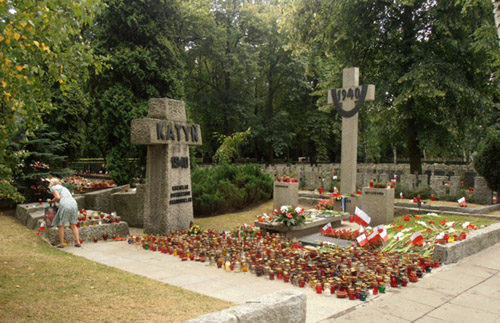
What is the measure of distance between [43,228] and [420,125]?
16676 mm

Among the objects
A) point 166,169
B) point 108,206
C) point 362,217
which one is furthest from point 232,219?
point 362,217

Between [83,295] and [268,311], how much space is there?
2634 mm

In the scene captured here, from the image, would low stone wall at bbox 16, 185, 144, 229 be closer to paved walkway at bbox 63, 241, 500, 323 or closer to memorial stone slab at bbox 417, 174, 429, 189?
paved walkway at bbox 63, 241, 500, 323

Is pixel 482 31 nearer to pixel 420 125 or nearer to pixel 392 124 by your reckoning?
pixel 420 125

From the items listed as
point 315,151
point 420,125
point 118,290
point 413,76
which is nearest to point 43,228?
point 118,290

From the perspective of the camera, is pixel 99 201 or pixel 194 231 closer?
pixel 194 231

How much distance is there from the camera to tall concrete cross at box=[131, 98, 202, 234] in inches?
363

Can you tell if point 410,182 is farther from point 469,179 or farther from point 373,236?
point 373,236

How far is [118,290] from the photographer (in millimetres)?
4938

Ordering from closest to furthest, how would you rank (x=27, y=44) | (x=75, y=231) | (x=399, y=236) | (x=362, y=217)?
1. (x=27, y=44)
2. (x=399, y=236)
3. (x=362, y=217)
4. (x=75, y=231)

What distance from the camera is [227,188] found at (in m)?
13.0

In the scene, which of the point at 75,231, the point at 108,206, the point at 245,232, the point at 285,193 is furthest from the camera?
the point at 108,206

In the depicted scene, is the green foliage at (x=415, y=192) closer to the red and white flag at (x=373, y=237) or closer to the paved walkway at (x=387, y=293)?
the paved walkway at (x=387, y=293)

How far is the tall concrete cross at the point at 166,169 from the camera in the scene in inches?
363
